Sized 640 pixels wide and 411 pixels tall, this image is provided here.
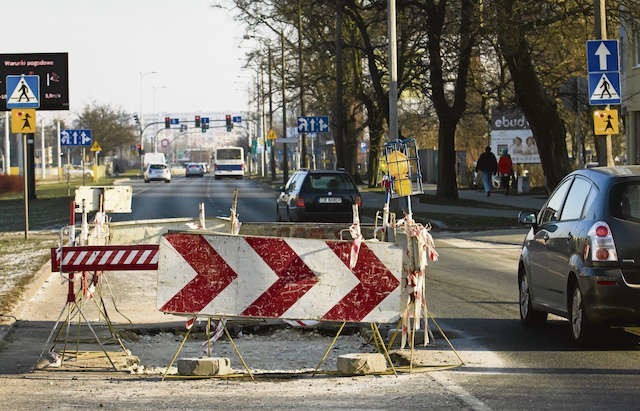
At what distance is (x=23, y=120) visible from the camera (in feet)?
77.6

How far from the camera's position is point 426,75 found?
1783 inches

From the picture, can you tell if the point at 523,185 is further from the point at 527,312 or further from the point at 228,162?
the point at 228,162

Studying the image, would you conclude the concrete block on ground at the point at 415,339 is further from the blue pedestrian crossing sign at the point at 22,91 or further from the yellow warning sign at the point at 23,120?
the yellow warning sign at the point at 23,120

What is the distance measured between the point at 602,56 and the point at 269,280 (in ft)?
41.5

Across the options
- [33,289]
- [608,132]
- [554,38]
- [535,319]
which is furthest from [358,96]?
[535,319]

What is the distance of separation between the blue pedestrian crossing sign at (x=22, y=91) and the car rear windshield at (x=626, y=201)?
1358cm

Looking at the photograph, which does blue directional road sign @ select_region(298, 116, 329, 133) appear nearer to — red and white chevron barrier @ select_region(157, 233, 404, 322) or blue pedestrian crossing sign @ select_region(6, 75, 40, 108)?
blue pedestrian crossing sign @ select_region(6, 75, 40, 108)

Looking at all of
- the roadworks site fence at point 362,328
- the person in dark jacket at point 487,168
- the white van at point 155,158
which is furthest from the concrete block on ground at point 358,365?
the white van at point 155,158

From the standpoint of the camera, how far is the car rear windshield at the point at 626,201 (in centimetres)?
1018

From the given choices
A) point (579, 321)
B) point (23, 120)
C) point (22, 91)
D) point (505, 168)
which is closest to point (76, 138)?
point (505, 168)

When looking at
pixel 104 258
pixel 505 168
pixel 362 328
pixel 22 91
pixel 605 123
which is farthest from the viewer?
pixel 505 168

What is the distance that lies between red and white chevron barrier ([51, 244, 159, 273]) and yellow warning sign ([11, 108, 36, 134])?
14.0m

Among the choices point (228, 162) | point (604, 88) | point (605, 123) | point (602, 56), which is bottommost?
point (605, 123)

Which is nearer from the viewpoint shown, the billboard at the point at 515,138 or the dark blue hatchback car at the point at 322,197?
the dark blue hatchback car at the point at 322,197
